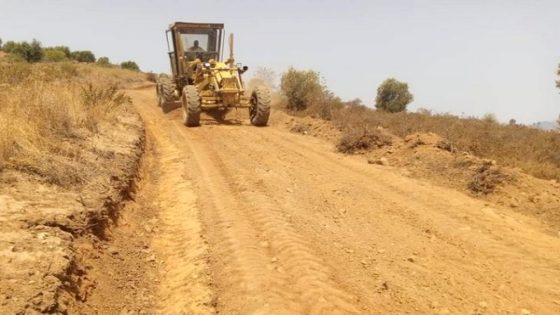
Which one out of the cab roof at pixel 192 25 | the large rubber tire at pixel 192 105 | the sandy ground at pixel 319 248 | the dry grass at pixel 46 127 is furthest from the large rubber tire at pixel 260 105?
the sandy ground at pixel 319 248

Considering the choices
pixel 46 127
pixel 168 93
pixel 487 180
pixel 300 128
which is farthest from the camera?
pixel 168 93

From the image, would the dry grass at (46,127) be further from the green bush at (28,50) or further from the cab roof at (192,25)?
the green bush at (28,50)

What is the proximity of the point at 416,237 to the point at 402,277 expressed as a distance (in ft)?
3.66

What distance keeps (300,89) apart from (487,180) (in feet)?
31.8

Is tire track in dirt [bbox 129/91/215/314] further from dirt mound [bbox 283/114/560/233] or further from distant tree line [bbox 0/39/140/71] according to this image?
distant tree line [bbox 0/39/140/71]

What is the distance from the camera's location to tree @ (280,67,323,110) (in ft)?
52.2

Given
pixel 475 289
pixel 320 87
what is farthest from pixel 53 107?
pixel 320 87

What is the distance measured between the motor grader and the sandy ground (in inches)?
184

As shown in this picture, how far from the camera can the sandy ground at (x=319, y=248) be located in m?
3.89

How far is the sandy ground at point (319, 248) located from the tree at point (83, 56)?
4461cm

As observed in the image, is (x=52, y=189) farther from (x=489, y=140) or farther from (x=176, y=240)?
(x=489, y=140)

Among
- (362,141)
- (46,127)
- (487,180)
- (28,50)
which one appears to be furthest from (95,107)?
(28,50)

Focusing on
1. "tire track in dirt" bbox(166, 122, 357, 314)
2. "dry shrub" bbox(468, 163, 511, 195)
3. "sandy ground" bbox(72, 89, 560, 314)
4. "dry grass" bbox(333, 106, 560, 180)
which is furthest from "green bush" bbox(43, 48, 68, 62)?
"dry shrub" bbox(468, 163, 511, 195)

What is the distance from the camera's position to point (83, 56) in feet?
157
